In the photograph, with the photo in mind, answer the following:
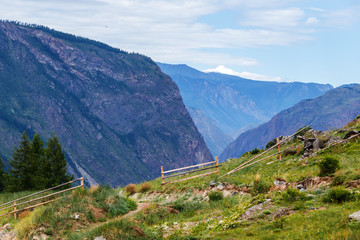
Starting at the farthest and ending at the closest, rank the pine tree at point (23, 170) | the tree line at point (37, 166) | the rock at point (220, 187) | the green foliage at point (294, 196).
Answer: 1. the pine tree at point (23, 170)
2. the tree line at point (37, 166)
3. the rock at point (220, 187)
4. the green foliage at point (294, 196)

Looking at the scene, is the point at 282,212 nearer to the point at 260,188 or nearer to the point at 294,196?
the point at 294,196

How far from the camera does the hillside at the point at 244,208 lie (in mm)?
13284

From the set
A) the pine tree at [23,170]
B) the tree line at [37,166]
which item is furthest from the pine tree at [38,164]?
the pine tree at [23,170]

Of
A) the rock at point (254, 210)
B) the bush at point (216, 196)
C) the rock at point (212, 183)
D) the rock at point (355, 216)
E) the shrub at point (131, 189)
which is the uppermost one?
the rock at point (355, 216)

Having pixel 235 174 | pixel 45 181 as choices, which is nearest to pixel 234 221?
pixel 235 174

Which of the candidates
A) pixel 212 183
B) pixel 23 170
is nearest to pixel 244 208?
pixel 212 183

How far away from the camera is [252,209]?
52.7 feet

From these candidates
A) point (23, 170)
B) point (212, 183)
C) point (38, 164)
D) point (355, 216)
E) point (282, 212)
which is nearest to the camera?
point (355, 216)

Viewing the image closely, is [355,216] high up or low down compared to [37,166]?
down

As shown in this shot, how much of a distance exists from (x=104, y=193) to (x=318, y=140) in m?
15.0

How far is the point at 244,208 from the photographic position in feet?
53.6

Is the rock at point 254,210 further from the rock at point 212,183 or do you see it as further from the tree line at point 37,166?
the tree line at point 37,166

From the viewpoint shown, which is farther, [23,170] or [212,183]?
[23,170]

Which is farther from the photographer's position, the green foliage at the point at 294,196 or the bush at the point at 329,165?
the bush at the point at 329,165
